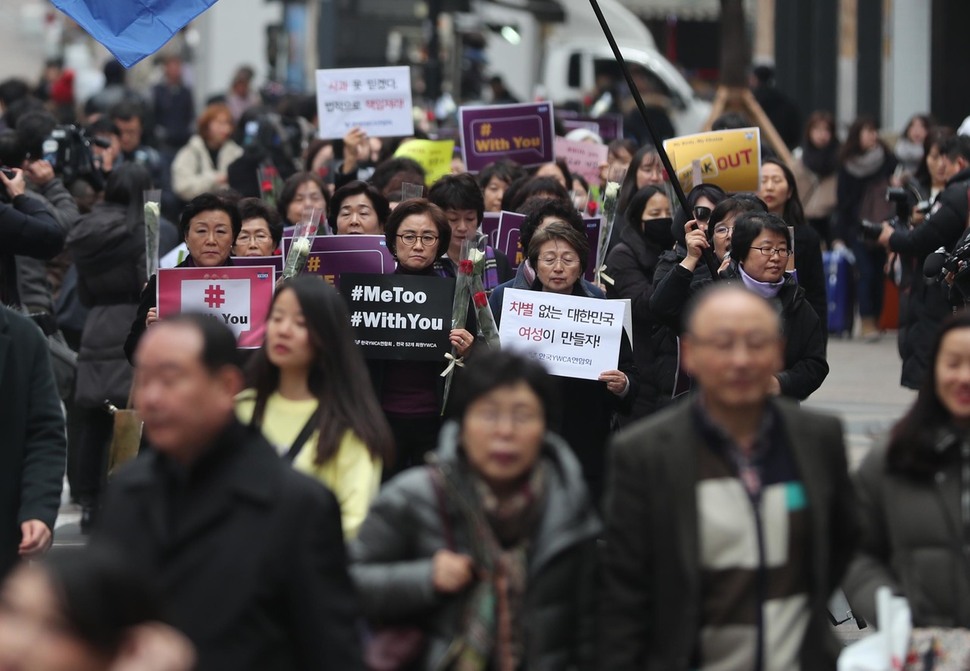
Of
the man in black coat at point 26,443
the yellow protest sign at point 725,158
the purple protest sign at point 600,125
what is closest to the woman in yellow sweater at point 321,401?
the man in black coat at point 26,443

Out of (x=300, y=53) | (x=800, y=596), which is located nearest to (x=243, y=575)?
(x=800, y=596)

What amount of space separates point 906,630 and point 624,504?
75 cm

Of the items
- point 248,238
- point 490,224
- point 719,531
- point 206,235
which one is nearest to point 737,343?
point 719,531

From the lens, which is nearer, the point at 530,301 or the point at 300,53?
the point at 530,301

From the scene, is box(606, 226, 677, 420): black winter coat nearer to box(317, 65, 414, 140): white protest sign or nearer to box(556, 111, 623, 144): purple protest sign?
box(317, 65, 414, 140): white protest sign

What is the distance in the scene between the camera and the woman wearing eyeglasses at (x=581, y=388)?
8.12 meters

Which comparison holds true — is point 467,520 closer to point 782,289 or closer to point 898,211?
point 782,289

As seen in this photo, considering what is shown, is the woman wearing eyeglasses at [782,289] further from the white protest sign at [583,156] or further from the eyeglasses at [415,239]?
the white protest sign at [583,156]

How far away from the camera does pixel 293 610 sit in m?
4.71

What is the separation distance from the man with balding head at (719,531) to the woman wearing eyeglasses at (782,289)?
10.4ft

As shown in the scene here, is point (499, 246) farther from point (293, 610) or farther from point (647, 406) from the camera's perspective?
point (293, 610)

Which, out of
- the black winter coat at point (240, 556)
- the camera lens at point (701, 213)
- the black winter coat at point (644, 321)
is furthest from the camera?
the camera lens at point (701, 213)

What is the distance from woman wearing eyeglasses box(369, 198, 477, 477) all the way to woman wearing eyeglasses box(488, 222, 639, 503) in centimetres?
39

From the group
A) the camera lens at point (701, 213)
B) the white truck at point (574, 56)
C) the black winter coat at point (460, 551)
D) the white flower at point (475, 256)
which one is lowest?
the black winter coat at point (460, 551)
